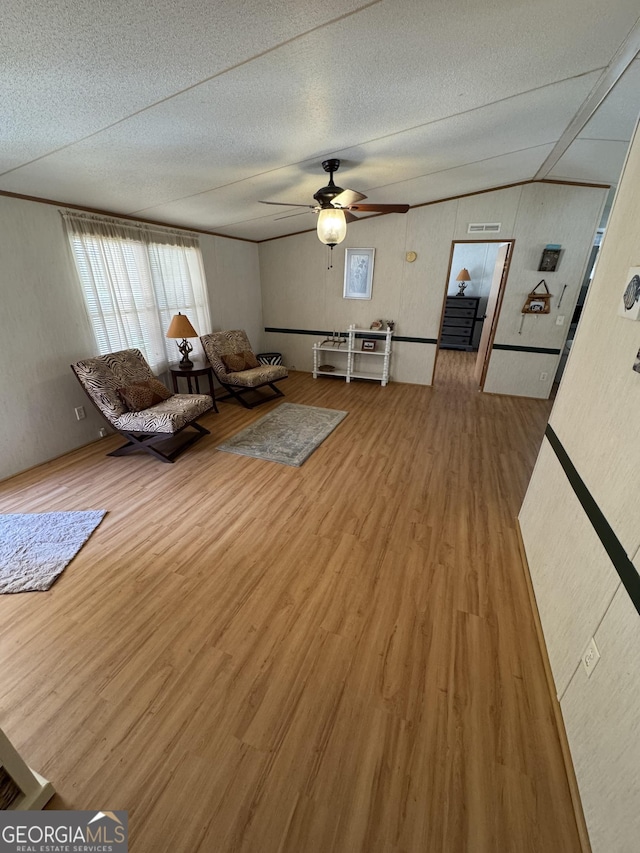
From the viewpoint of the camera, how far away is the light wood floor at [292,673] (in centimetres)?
105

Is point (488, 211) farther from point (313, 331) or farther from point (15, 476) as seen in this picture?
point (15, 476)

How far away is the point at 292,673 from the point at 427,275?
5050mm

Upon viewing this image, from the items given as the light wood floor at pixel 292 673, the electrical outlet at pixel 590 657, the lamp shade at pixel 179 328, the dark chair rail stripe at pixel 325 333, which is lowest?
the light wood floor at pixel 292 673

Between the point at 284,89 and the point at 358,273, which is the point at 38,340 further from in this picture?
the point at 358,273

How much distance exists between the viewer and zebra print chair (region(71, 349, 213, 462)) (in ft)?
9.66

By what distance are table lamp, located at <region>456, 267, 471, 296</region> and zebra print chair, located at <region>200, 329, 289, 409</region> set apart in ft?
17.8

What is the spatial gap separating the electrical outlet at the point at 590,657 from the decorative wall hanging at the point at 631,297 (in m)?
1.18

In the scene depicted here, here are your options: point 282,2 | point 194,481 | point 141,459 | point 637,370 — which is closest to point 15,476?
point 141,459

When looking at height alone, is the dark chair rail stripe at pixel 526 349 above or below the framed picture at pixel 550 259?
below

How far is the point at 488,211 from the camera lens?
4.36 metres

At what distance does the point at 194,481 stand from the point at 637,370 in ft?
9.21

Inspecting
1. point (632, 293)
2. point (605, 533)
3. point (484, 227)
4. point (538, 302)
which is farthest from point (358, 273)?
point (605, 533)

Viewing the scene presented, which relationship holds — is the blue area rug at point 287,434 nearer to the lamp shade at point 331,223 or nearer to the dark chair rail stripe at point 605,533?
the lamp shade at point 331,223

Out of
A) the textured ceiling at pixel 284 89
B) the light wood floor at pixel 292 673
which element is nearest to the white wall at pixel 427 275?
the textured ceiling at pixel 284 89
